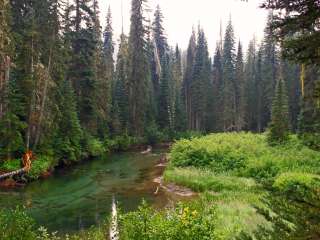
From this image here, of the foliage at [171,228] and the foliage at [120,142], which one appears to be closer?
the foliage at [171,228]

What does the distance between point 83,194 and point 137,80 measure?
33120mm

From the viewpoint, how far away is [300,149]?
28062mm

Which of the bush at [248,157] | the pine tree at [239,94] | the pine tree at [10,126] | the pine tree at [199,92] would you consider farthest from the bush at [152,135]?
the pine tree at [10,126]

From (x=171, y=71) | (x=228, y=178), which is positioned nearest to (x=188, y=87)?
(x=171, y=71)

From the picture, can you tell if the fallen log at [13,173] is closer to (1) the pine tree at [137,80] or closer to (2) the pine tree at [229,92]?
(1) the pine tree at [137,80]

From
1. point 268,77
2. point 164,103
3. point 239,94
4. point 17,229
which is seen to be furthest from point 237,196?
point 239,94

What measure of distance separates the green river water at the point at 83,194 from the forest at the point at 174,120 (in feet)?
3.77

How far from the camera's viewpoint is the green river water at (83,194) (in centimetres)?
1764

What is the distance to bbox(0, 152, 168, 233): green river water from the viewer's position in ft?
57.9

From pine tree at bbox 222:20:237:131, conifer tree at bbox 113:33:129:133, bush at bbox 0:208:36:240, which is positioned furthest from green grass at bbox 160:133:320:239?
pine tree at bbox 222:20:237:131

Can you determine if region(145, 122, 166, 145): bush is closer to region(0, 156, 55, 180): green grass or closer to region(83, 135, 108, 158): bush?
region(83, 135, 108, 158): bush

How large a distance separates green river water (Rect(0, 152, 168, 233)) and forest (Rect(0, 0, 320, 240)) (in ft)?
3.77

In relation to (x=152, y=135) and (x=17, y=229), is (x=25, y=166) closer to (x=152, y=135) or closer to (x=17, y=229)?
(x=17, y=229)

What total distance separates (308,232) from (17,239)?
23.1 feet
